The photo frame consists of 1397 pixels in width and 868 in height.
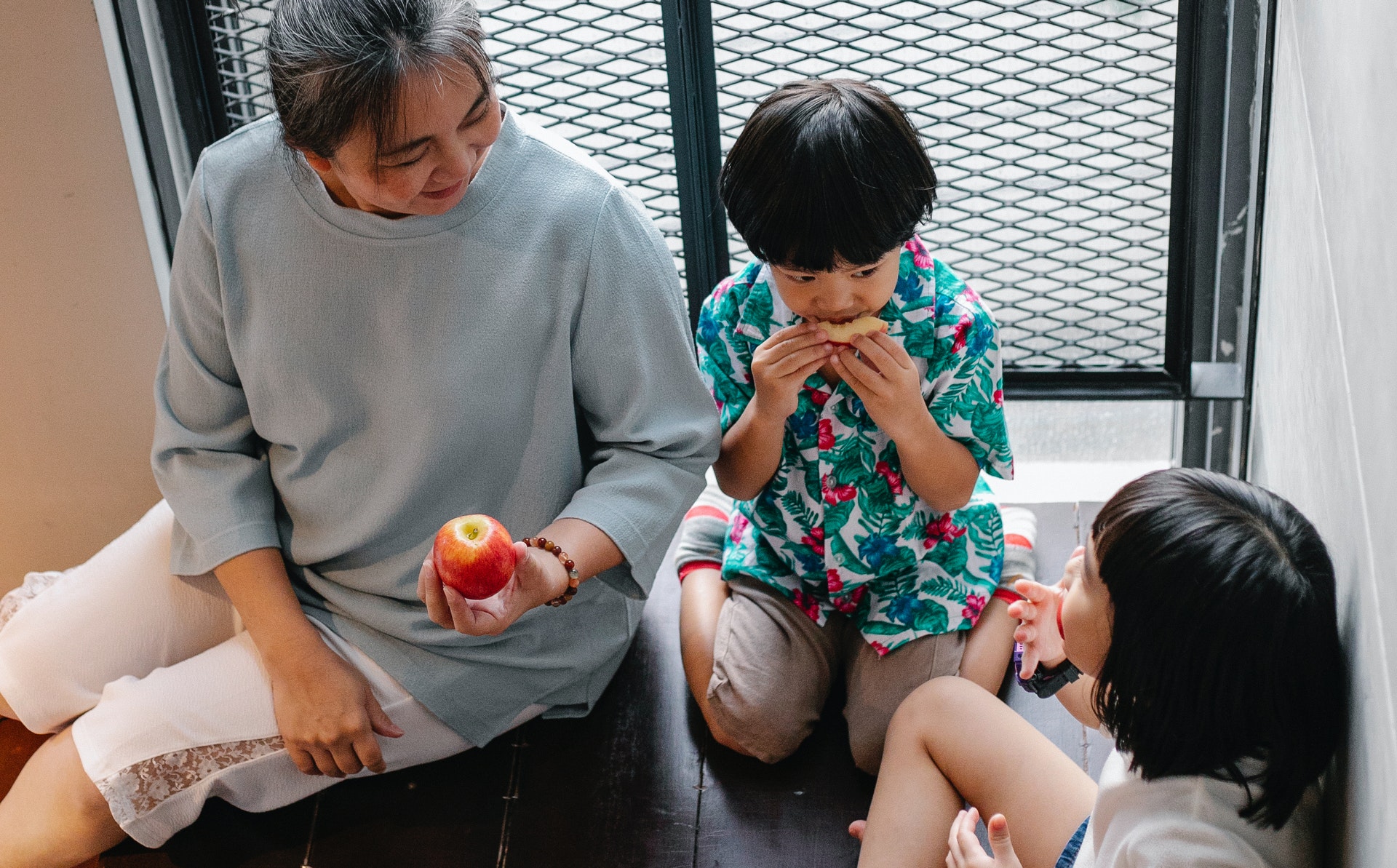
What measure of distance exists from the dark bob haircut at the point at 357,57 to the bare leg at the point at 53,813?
75 cm

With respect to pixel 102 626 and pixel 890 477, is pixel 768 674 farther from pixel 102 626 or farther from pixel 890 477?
pixel 102 626

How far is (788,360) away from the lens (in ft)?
4.03

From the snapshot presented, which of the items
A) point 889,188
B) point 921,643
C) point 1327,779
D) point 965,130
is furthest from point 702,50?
point 1327,779

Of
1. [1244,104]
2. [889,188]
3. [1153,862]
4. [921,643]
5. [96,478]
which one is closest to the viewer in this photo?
[1153,862]

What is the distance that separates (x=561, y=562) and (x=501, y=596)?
0.25 ft

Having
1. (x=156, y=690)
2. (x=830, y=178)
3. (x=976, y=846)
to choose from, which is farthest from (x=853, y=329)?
(x=156, y=690)

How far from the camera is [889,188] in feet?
3.71

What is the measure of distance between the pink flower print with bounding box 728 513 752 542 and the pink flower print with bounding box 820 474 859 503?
7.4 inches

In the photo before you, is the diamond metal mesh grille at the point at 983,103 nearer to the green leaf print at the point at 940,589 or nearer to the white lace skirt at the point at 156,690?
the green leaf print at the point at 940,589

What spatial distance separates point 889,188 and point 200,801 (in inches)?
38.2

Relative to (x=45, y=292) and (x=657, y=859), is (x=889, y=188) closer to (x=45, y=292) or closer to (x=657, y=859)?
(x=657, y=859)

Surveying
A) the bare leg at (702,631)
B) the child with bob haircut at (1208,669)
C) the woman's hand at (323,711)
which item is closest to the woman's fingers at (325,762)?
the woman's hand at (323,711)

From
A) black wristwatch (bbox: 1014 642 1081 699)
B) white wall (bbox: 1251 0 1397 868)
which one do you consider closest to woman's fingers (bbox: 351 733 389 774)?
black wristwatch (bbox: 1014 642 1081 699)

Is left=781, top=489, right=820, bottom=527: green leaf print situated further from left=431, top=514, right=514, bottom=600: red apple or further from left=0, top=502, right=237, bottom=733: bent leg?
left=0, top=502, right=237, bottom=733: bent leg
